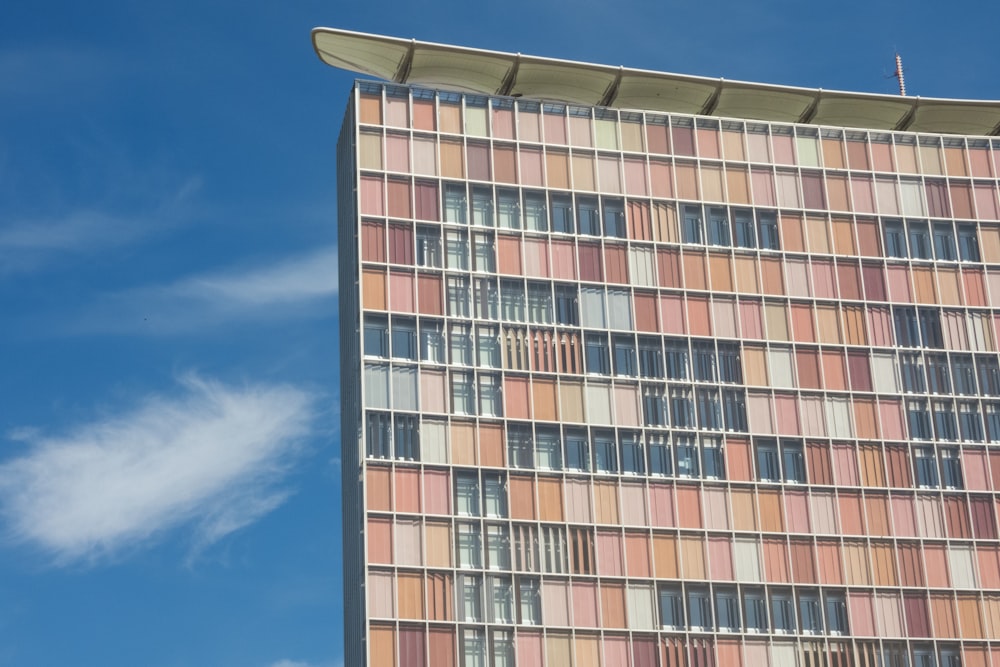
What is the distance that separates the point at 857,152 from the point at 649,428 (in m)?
20.0

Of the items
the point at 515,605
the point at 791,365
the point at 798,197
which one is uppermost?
the point at 798,197

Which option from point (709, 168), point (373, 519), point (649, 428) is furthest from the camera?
point (709, 168)

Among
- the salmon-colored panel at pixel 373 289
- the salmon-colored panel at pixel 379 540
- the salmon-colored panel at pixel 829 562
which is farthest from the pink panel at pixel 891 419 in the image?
the salmon-colored panel at pixel 379 540

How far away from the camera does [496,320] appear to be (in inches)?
3260

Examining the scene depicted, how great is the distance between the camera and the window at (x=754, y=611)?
80375 millimetres

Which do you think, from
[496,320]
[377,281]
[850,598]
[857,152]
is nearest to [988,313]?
[857,152]

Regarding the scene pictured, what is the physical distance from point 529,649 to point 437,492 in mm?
7903

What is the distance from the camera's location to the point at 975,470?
8575cm

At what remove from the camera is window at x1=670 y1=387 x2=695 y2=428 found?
83.5 meters

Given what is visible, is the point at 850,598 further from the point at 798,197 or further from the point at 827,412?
the point at 798,197

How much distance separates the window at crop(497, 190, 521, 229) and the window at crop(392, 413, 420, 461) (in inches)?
449

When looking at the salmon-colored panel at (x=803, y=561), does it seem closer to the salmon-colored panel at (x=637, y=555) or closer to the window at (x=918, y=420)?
the salmon-colored panel at (x=637, y=555)

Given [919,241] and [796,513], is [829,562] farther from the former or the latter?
[919,241]

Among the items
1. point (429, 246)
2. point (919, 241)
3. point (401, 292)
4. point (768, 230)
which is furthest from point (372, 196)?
point (919, 241)
